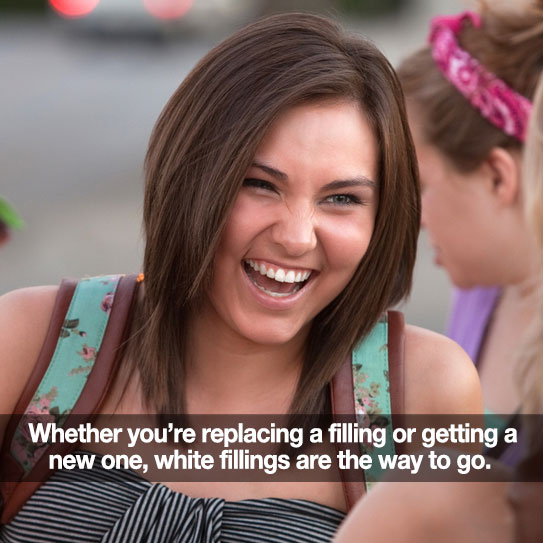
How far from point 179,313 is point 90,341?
0.72 feet

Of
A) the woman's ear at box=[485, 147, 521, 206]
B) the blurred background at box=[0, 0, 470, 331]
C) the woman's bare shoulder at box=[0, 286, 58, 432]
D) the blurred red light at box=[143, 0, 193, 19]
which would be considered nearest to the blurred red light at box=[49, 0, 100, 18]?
A: the blurred background at box=[0, 0, 470, 331]

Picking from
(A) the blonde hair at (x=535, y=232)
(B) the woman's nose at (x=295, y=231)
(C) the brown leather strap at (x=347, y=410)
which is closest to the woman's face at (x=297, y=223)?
(B) the woman's nose at (x=295, y=231)

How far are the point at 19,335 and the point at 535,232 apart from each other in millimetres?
1294

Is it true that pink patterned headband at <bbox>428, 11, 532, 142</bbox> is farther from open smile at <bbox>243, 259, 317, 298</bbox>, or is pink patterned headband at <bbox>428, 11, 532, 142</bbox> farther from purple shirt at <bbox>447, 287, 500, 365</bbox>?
open smile at <bbox>243, 259, 317, 298</bbox>

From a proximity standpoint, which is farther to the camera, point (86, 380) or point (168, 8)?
point (168, 8)

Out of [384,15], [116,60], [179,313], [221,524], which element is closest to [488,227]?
[179,313]

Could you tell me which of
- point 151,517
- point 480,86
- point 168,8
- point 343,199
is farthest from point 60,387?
point 168,8

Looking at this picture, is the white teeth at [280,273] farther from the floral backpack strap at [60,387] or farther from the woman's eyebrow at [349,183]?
the floral backpack strap at [60,387]

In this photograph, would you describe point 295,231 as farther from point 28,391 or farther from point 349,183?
point 28,391

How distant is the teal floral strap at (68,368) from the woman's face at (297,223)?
275 mm

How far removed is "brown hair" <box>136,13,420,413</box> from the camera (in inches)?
84.6

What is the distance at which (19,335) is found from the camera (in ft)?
7.45

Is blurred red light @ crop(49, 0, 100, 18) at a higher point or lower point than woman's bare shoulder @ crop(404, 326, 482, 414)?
higher

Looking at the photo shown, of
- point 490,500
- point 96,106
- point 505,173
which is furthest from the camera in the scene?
point 96,106
